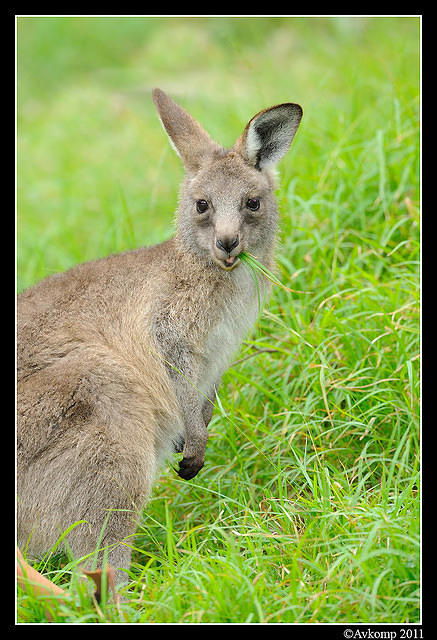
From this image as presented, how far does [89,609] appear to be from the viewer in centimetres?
339

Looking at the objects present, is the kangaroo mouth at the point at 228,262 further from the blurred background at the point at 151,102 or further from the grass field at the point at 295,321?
the blurred background at the point at 151,102

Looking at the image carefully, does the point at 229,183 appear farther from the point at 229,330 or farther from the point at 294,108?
the point at 229,330

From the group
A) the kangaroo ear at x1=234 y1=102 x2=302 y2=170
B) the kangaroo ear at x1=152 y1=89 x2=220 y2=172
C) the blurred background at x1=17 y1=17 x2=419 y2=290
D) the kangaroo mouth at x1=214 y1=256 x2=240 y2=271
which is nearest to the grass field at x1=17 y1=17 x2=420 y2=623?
the blurred background at x1=17 y1=17 x2=419 y2=290

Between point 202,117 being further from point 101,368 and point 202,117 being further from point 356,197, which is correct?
point 101,368

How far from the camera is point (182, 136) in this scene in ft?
15.3

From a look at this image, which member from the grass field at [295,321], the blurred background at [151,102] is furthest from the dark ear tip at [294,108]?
the blurred background at [151,102]

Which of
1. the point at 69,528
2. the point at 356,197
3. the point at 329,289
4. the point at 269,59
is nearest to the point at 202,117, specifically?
the point at 269,59

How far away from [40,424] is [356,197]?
123 inches

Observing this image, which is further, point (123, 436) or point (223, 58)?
point (223, 58)

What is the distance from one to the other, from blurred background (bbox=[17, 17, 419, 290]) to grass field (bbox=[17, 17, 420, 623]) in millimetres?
30

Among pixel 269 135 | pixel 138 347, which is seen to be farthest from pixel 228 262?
pixel 269 135

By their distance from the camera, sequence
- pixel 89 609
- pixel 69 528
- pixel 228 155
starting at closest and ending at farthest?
pixel 89 609 → pixel 69 528 → pixel 228 155

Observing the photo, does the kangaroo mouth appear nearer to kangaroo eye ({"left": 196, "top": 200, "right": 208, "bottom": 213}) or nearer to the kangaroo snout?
the kangaroo snout

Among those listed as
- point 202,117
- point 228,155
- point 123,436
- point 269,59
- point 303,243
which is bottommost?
point 123,436
